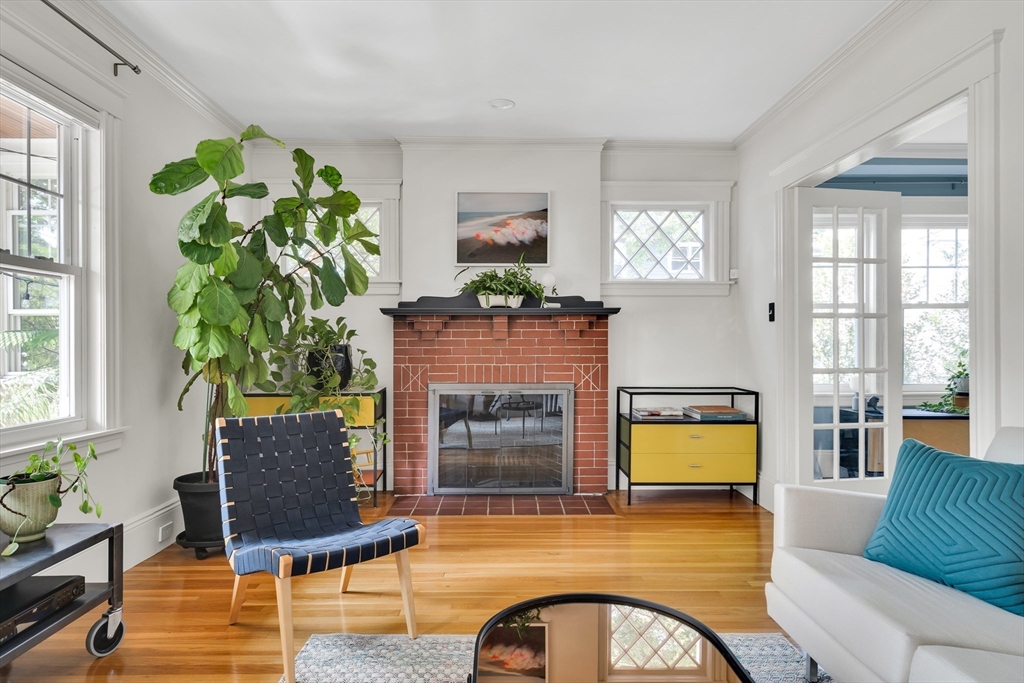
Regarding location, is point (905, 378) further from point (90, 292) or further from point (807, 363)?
point (90, 292)

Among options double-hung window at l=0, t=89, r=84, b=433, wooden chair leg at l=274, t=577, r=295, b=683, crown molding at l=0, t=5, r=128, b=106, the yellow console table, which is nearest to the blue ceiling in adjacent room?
the yellow console table

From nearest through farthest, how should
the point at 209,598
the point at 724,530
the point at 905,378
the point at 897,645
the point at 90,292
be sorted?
the point at 897,645, the point at 209,598, the point at 90,292, the point at 724,530, the point at 905,378

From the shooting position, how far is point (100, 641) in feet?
6.80

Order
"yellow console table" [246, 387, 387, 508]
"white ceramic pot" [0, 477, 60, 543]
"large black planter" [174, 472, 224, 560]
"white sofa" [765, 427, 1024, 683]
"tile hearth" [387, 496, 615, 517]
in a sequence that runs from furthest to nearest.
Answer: "yellow console table" [246, 387, 387, 508]
"tile hearth" [387, 496, 615, 517]
"large black planter" [174, 472, 224, 560]
"white ceramic pot" [0, 477, 60, 543]
"white sofa" [765, 427, 1024, 683]

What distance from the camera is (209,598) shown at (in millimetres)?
2559

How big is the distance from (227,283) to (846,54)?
3265 mm

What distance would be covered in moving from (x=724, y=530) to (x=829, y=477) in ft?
2.40

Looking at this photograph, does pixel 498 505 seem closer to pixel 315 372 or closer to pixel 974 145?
pixel 315 372

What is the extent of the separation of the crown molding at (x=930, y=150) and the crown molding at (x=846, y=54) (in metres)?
1.07

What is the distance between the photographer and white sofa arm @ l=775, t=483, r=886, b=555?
6.50 feet

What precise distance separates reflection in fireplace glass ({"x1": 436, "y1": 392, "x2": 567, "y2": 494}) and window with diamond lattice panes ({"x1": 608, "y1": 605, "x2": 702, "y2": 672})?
266cm

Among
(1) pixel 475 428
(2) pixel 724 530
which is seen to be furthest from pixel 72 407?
(2) pixel 724 530

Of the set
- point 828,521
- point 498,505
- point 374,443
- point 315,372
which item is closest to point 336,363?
point 315,372

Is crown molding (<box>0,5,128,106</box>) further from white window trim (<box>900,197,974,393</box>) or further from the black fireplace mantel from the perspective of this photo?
white window trim (<box>900,197,974,393</box>)
